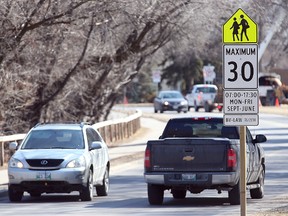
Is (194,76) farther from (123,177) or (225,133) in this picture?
(225,133)

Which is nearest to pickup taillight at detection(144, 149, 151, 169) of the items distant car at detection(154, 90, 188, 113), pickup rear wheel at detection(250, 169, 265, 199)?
pickup rear wheel at detection(250, 169, 265, 199)

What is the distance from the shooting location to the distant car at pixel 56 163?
19.8 metres

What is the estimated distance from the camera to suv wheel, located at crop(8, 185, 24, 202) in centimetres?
2022

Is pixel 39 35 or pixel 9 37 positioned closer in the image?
pixel 9 37

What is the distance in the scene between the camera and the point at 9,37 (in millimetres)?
28812

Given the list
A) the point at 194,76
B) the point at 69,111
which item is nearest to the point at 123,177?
the point at 69,111

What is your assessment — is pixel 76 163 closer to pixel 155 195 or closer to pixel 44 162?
pixel 44 162

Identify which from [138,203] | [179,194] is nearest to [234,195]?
[138,203]

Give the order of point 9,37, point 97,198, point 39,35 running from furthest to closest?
1. point 39,35
2. point 9,37
3. point 97,198

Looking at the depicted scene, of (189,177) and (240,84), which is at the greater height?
(240,84)

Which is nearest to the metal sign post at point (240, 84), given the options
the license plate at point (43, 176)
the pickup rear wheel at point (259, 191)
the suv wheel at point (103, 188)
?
the pickup rear wheel at point (259, 191)

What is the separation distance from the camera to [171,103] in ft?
219

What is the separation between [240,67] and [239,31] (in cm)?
54

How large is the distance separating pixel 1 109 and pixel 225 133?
13.6 meters
